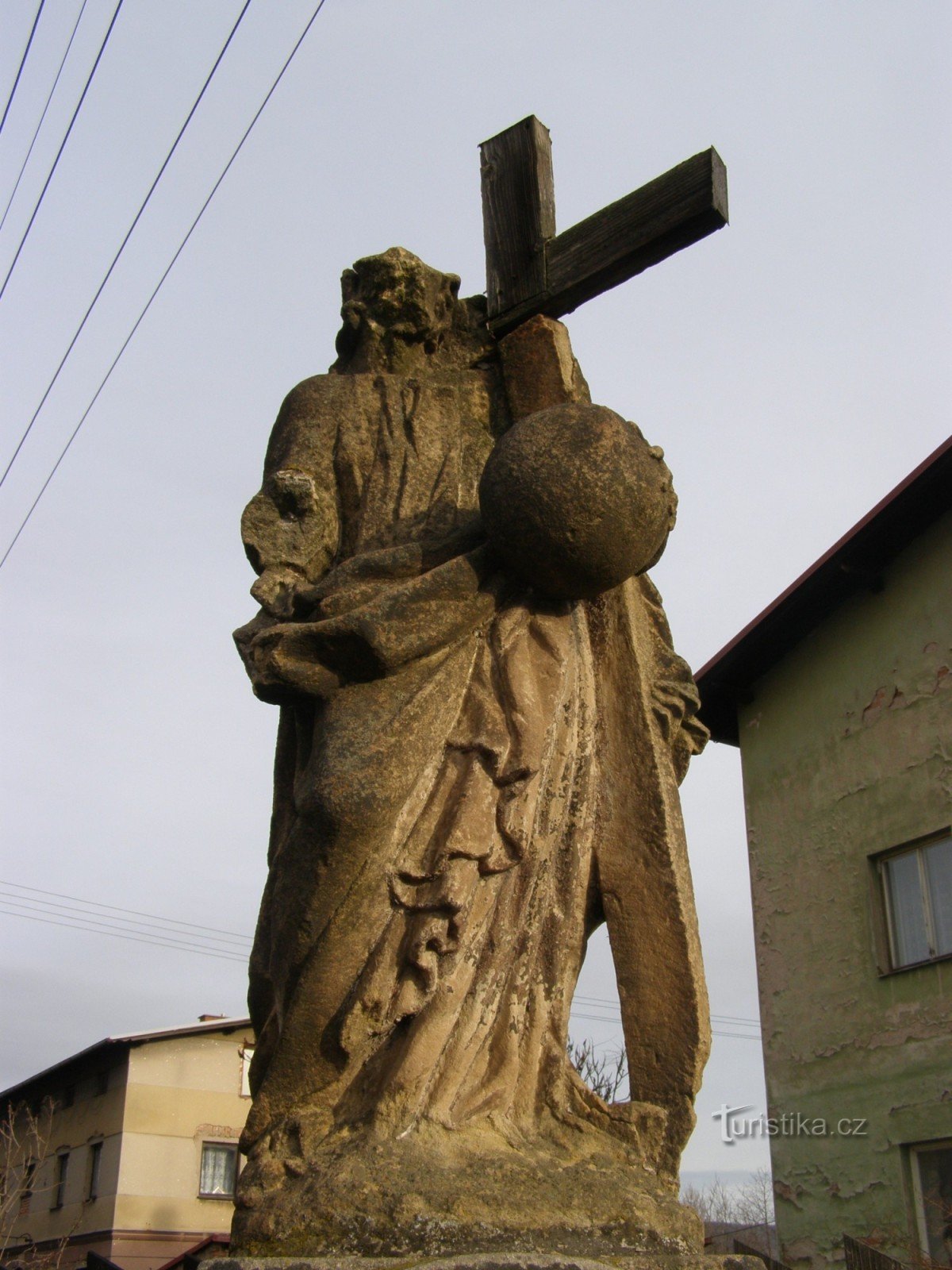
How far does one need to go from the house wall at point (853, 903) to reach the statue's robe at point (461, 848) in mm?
8549

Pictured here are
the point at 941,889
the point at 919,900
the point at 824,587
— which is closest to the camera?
the point at 941,889

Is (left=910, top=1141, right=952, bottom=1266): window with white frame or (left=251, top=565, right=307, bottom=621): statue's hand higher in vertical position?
(left=251, top=565, right=307, bottom=621): statue's hand

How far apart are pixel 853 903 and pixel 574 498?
10.2 meters

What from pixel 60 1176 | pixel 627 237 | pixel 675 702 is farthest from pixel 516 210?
pixel 60 1176

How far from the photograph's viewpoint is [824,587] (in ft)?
44.5

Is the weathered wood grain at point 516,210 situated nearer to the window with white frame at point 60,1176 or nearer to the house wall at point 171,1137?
the house wall at point 171,1137

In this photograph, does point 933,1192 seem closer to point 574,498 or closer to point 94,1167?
point 574,498

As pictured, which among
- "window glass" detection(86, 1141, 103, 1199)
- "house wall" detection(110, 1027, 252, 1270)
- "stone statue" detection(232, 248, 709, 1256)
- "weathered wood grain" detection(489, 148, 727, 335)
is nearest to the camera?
"stone statue" detection(232, 248, 709, 1256)

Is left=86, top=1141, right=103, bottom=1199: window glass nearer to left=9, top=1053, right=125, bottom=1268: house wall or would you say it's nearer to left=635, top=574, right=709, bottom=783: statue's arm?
left=9, top=1053, right=125, bottom=1268: house wall

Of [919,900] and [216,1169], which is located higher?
[919,900]

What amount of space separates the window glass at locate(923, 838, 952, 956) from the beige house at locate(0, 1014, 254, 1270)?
1622 cm

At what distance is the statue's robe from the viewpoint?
10.5 ft

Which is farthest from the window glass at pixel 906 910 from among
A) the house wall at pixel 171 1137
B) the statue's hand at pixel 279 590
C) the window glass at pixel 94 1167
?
the window glass at pixel 94 1167

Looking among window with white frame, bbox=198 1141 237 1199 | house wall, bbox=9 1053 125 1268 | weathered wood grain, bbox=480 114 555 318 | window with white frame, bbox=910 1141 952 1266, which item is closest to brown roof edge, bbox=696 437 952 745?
window with white frame, bbox=910 1141 952 1266
